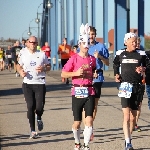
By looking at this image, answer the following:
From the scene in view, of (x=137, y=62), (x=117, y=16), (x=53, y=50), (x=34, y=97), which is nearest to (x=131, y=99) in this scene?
(x=137, y=62)

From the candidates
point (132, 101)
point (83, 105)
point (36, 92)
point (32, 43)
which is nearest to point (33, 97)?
point (36, 92)

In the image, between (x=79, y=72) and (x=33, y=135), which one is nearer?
(x=79, y=72)

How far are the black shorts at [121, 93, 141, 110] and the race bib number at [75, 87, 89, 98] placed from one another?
2.22ft

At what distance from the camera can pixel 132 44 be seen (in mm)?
8953

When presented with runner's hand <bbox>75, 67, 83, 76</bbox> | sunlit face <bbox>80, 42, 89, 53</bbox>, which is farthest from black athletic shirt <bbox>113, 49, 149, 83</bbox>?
runner's hand <bbox>75, 67, 83, 76</bbox>

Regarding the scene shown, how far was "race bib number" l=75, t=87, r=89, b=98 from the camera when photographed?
8562 mm

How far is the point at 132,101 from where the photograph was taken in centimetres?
908

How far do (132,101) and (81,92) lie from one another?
0.92 metres

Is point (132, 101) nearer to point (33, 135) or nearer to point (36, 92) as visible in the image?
point (33, 135)

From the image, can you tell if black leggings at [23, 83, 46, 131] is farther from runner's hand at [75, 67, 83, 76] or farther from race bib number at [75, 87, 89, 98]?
→ runner's hand at [75, 67, 83, 76]

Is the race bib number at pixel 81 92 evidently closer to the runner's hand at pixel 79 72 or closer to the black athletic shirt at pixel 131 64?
the runner's hand at pixel 79 72

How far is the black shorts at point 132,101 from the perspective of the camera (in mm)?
9008

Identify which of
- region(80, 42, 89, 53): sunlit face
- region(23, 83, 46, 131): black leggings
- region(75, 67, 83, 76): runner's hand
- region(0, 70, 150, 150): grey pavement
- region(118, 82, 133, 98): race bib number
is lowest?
region(0, 70, 150, 150): grey pavement

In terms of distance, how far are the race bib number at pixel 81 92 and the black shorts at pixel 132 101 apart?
678 millimetres
